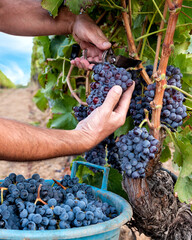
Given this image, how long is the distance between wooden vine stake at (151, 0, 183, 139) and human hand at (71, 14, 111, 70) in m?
0.28

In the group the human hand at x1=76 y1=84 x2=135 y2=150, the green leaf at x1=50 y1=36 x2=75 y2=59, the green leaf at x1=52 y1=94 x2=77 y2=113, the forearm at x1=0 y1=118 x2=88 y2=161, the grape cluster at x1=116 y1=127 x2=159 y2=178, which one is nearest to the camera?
the forearm at x1=0 y1=118 x2=88 y2=161

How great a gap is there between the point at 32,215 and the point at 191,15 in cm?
115

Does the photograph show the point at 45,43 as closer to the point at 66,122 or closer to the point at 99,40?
the point at 66,122

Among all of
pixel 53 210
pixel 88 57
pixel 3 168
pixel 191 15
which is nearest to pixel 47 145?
pixel 53 210

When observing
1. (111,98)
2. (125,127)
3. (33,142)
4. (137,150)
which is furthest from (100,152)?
(33,142)

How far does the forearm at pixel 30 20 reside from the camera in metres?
1.50

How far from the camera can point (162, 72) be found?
1154 mm

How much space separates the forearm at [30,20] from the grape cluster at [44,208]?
85cm

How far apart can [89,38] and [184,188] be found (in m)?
0.82

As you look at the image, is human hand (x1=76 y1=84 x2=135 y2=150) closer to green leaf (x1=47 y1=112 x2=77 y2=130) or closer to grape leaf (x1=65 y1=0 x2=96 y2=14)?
grape leaf (x1=65 y1=0 x2=96 y2=14)

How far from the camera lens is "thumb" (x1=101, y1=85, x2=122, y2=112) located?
104 centimetres

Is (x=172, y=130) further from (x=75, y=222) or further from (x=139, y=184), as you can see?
(x=75, y=222)

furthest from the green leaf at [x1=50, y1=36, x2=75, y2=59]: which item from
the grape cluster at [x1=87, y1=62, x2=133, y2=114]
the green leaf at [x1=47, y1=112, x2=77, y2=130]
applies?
the grape cluster at [x1=87, y1=62, x2=133, y2=114]

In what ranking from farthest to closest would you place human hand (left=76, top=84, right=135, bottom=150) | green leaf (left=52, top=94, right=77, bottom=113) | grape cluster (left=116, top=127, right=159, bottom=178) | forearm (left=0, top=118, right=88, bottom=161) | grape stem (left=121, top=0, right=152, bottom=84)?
green leaf (left=52, top=94, right=77, bottom=113) < grape stem (left=121, top=0, right=152, bottom=84) < grape cluster (left=116, top=127, right=159, bottom=178) < human hand (left=76, top=84, right=135, bottom=150) < forearm (left=0, top=118, right=88, bottom=161)
